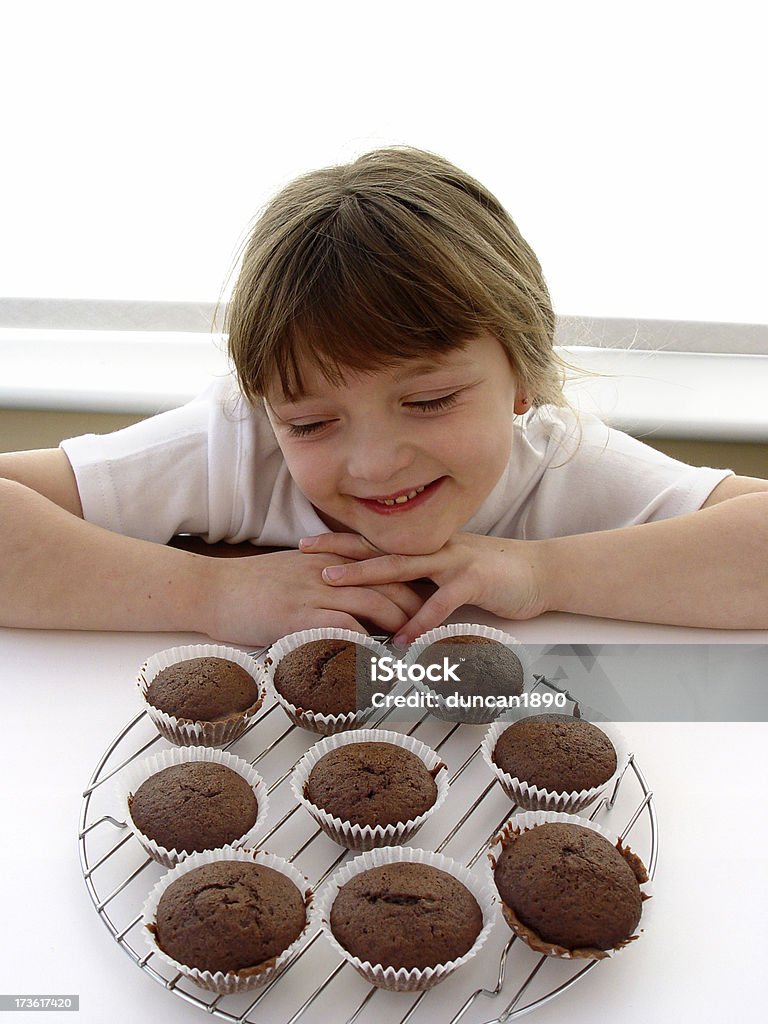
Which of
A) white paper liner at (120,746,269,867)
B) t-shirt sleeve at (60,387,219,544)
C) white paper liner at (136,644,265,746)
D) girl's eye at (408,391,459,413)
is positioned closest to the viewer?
white paper liner at (120,746,269,867)

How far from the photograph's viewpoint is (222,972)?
75cm

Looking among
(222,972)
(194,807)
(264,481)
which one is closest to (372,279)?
(264,481)

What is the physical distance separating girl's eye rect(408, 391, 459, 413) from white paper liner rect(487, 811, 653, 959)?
45 centimetres

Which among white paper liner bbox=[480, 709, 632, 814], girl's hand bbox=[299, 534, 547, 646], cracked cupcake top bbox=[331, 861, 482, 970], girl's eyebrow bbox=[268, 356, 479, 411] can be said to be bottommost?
white paper liner bbox=[480, 709, 632, 814]

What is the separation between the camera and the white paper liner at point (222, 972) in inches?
29.3

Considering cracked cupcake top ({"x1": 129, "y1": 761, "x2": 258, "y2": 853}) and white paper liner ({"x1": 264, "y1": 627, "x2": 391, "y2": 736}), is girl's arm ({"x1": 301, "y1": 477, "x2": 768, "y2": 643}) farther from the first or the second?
cracked cupcake top ({"x1": 129, "y1": 761, "x2": 258, "y2": 853})

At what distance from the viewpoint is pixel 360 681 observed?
1.08 meters

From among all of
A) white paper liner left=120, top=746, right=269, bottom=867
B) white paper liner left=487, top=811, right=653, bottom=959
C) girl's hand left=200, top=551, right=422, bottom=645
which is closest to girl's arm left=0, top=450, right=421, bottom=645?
girl's hand left=200, top=551, right=422, bottom=645

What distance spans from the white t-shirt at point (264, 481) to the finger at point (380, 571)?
20cm

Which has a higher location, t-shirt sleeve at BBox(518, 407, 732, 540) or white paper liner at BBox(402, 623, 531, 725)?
t-shirt sleeve at BBox(518, 407, 732, 540)

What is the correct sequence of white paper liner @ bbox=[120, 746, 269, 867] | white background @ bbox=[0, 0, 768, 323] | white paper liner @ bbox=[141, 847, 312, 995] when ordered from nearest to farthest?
white paper liner @ bbox=[141, 847, 312, 995], white paper liner @ bbox=[120, 746, 269, 867], white background @ bbox=[0, 0, 768, 323]

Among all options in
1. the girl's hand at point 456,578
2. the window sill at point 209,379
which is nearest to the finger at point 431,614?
the girl's hand at point 456,578

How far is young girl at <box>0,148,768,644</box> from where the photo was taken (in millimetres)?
1090

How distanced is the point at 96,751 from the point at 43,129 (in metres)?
1.40
